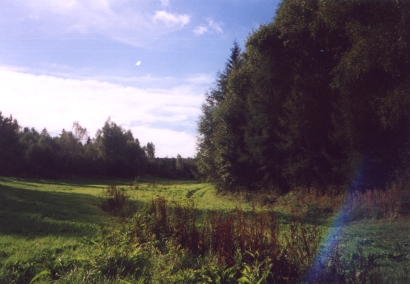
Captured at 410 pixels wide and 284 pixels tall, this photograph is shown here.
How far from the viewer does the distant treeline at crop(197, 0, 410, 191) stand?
14195mm

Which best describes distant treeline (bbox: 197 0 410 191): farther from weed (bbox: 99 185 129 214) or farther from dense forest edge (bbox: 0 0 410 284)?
weed (bbox: 99 185 129 214)

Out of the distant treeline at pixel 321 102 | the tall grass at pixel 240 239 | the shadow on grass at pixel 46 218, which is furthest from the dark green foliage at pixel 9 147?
the tall grass at pixel 240 239

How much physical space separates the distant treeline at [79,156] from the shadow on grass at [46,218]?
2991cm

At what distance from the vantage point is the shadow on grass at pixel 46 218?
9.40 meters

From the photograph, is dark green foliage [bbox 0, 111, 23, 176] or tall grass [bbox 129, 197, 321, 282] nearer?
tall grass [bbox 129, 197, 321, 282]

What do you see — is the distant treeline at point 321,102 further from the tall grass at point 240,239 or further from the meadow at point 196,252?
the tall grass at point 240,239

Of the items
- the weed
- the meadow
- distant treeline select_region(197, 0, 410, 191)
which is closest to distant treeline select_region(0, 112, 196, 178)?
distant treeline select_region(197, 0, 410, 191)

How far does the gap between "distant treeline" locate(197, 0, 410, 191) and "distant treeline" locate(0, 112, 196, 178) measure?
21.8m

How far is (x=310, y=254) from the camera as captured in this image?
19.6 ft

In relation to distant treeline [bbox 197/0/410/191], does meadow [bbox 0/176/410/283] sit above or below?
below

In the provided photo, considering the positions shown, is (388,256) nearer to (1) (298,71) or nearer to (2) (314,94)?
(2) (314,94)

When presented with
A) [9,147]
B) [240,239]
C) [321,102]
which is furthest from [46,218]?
[9,147]

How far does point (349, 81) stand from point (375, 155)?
341 cm

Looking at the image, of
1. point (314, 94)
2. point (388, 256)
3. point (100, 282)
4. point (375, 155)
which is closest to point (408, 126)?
point (375, 155)
